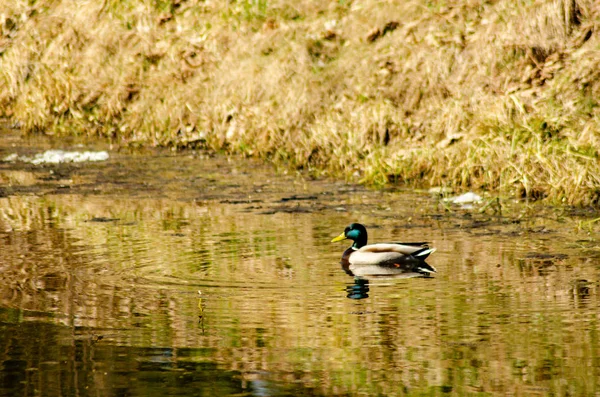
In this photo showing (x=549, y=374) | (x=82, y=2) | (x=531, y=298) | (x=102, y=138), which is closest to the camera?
(x=549, y=374)

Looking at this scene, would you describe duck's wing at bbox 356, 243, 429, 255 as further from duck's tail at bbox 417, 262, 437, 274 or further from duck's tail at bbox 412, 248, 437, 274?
duck's tail at bbox 417, 262, 437, 274

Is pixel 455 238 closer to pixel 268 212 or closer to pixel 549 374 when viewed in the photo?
pixel 268 212

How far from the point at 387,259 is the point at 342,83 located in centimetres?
886

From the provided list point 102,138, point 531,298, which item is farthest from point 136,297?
point 102,138

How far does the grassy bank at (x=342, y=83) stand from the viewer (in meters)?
17.3

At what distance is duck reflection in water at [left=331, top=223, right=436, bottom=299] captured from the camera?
40.6ft

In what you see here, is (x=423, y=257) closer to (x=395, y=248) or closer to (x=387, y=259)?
(x=395, y=248)

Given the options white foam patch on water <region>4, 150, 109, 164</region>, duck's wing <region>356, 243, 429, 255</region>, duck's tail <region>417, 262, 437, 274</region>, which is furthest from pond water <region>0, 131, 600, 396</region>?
white foam patch on water <region>4, 150, 109, 164</region>

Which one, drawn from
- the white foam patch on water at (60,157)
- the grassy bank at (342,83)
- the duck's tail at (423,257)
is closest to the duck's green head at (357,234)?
the duck's tail at (423,257)

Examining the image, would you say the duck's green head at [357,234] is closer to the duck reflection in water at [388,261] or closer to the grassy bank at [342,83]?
the duck reflection in water at [388,261]

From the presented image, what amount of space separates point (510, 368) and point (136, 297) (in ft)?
13.0

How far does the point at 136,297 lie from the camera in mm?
10984

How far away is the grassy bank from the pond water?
3.65ft

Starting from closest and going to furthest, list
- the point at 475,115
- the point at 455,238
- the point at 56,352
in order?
the point at 56,352
the point at 455,238
the point at 475,115
